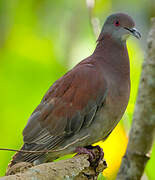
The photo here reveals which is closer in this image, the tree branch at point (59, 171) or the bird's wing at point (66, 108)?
the tree branch at point (59, 171)

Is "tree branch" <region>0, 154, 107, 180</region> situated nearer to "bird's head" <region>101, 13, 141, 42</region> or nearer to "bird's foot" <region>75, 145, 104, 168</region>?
"bird's foot" <region>75, 145, 104, 168</region>

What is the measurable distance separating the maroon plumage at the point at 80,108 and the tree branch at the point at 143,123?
282mm

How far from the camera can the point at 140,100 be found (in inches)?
130

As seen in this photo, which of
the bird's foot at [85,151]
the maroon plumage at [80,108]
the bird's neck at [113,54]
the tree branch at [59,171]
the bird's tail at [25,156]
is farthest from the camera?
the bird's neck at [113,54]

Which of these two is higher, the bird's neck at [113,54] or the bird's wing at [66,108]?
the bird's neck at [113,54]

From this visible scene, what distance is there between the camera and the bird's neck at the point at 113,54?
378cm

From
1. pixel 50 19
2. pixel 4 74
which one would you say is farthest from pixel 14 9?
pixel 4 74

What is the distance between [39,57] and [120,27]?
31.9 inches

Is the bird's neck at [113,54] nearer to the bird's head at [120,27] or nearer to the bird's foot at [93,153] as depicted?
the bird's head at [120,27]

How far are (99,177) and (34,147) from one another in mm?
732

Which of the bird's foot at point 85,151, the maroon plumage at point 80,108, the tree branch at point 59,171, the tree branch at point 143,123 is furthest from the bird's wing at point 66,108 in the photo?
the tree branch at point 59,171

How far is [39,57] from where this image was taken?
421 cm

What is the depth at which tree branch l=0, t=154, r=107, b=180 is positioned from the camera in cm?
222

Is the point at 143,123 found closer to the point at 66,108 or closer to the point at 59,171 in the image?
the point at 66,108
